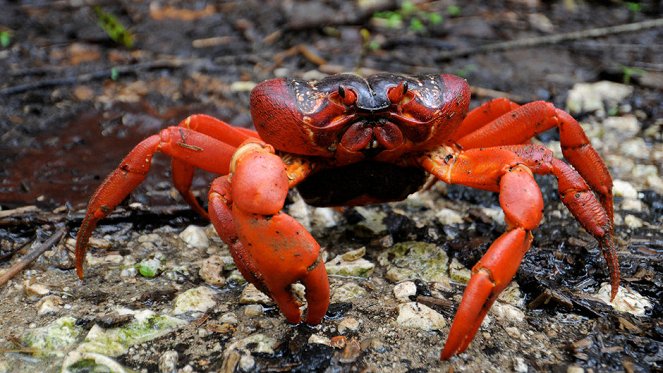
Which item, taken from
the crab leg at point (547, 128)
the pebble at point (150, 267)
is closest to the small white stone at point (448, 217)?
the crab leg at point (547, 128)

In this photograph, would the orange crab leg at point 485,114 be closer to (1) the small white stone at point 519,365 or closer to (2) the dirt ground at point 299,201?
(2) the dirt ground at point 299,201

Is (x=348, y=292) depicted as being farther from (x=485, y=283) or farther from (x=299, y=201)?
(x=299, y=201)

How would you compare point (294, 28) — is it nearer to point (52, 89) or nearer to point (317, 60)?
point (317, 60)

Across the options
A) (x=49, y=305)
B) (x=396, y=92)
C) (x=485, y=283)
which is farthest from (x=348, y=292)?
(x=49, y=305)

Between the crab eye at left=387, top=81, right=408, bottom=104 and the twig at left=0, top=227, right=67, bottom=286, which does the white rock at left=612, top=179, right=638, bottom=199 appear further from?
the twig at left=0, top=227, right=67, bottom=286

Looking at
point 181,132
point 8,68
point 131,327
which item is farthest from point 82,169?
point 8,68

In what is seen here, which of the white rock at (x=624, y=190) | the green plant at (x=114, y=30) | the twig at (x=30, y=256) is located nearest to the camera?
the twig at (x=30, y=256)
